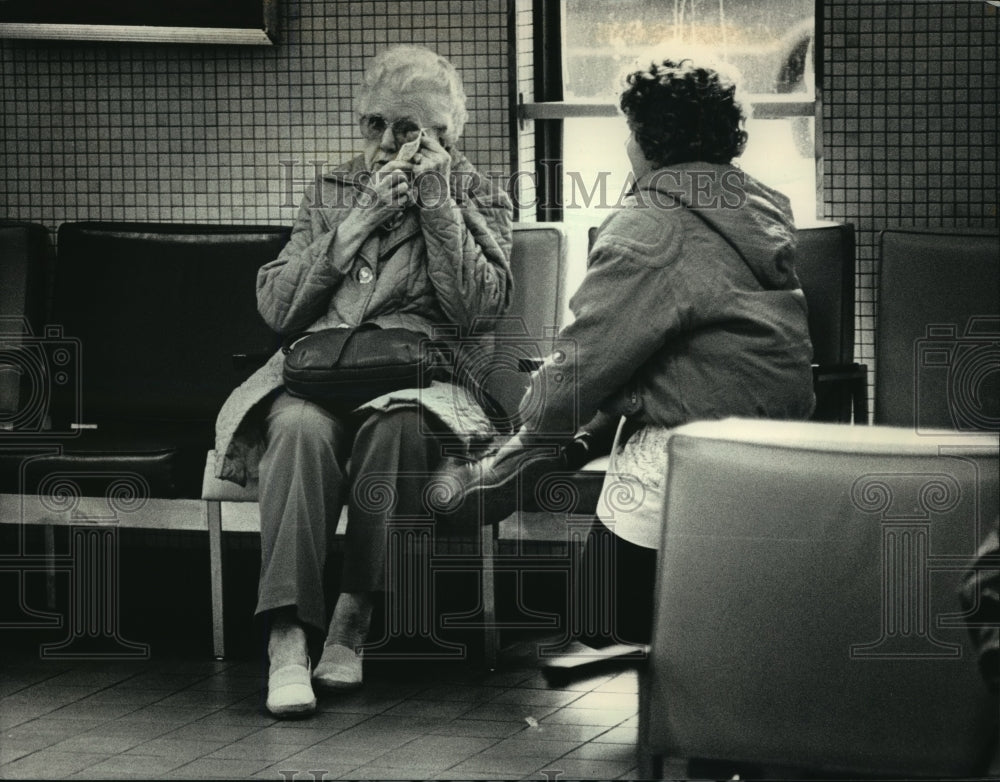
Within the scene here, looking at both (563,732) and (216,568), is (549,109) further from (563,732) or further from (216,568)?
(563,732)

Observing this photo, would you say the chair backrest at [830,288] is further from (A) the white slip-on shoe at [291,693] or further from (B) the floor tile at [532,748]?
(A) the white slip-on shoe at [291,693]

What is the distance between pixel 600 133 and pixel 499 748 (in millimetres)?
2174

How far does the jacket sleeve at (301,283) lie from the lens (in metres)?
3.51

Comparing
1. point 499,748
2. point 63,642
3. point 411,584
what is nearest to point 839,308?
point 411,584

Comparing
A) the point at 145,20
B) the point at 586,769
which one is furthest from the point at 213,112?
the point at 586,769

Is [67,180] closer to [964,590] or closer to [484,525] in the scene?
[484,525]

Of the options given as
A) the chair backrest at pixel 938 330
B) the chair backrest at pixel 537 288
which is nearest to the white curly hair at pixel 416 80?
the chair backrest at pixel 537 288

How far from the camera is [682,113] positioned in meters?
2.82

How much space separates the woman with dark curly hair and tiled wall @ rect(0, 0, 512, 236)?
163 centimetres

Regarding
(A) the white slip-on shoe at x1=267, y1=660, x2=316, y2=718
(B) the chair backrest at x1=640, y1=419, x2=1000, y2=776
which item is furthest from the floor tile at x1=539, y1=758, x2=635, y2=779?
(B) the chair backrest at x1=640, y1=419, x2=1000, y2=776

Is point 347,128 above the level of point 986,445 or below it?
above

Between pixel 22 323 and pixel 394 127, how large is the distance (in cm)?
140

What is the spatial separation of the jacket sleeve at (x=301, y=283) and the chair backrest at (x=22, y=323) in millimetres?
954

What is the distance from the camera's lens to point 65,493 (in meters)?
3.70
